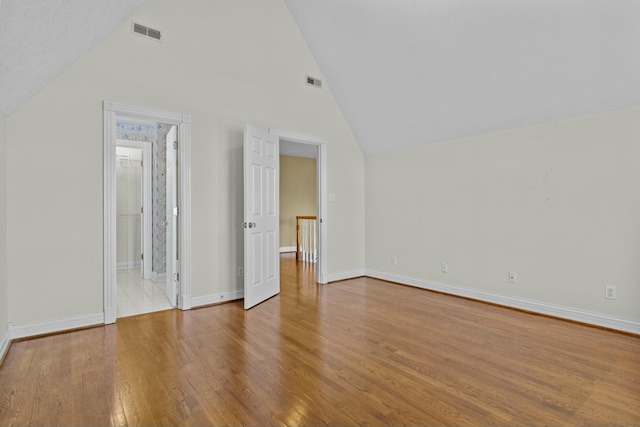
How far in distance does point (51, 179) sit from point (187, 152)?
121 cm

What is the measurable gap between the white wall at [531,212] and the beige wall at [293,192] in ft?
13.8

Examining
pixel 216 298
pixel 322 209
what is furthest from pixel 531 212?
pixel 216 298

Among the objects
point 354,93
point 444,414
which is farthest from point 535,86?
point 444,414

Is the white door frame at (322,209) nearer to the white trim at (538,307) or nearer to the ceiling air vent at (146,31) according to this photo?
the white trim at (538,307)

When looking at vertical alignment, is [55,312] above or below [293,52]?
below

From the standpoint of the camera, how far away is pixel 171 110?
345cm

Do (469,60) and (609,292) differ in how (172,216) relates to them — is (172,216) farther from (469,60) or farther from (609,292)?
(609,292)

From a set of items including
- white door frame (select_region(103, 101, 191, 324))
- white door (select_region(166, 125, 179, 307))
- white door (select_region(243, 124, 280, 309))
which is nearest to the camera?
white door frame (select_region(103, 101, 191, 324))

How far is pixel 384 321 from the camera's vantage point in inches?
125

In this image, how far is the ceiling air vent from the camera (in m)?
3.21

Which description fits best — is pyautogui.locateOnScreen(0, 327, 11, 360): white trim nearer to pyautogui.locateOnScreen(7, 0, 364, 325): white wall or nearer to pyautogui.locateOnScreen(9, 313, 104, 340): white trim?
pyautogui.locateOnScreen(9, 313, 104, 340): white trim

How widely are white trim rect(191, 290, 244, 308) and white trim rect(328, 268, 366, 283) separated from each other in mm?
1483

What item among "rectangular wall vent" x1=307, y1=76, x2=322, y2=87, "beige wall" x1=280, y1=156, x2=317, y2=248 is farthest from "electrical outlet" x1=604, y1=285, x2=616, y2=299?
"beige wall" x1=280, y1=156, x2=317, y2=248

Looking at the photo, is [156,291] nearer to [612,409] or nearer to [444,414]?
[444,414]
